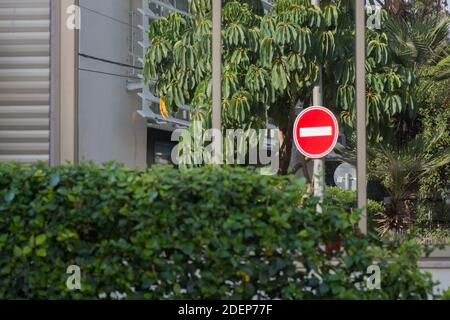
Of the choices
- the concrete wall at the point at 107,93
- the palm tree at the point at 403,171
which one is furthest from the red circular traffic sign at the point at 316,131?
the palm tree at the point at 403,171

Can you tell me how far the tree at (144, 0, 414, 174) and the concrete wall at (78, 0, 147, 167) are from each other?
960 mm

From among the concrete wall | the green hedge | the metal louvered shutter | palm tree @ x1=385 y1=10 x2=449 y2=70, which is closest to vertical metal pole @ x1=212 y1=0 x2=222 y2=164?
the concrete wall

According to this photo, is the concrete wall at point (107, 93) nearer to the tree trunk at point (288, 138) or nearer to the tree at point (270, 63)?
the tree at point (270, 63)

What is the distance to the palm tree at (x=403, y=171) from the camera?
51.6 feet

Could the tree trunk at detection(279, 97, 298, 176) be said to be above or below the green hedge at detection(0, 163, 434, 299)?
above

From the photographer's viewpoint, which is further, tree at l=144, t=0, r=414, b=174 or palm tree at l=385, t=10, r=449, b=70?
palm tree at l=385, t=10, r=449, b=70

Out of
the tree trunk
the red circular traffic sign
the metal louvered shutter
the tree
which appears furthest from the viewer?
the tree trunk

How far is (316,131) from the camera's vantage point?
11875 mm

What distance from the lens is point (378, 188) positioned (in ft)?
52.5

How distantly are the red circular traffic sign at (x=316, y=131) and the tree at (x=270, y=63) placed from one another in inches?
28.5

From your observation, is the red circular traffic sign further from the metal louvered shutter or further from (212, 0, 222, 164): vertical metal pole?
the metal louvered shutter

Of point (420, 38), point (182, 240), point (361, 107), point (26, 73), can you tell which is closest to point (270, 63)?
point (361, 107)

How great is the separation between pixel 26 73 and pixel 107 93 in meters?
2.01

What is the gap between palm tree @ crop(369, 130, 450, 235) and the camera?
1574 cm
